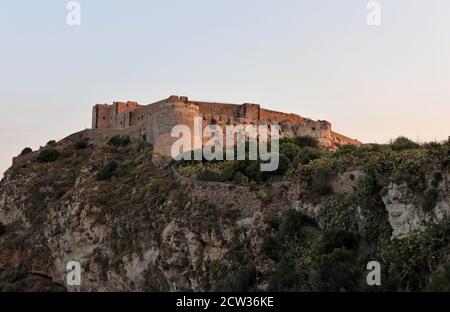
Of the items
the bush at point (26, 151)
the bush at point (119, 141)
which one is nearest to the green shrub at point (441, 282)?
the bush at point (119, 141)

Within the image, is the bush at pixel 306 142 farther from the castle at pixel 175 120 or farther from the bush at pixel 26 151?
the bush at pixel 26 151

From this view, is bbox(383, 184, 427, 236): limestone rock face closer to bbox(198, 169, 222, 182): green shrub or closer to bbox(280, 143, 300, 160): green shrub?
bbox(198, 169, 222, 182): green shrub

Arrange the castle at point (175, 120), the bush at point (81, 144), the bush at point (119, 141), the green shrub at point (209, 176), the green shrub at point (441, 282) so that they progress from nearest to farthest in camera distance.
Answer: the green shrub at point (441, 282) → the green shrub at point (209, 176) → the castle at point (175, 120) → the bush at point (119, 141) → the bush at point (81, 144)

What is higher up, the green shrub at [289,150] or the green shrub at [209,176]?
the green shrub at [289,150]

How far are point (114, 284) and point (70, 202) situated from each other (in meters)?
8.31

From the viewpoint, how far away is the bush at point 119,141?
52.5 m

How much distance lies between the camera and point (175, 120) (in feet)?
149

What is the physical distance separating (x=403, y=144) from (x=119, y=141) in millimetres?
27158

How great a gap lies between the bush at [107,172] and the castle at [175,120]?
305 cm

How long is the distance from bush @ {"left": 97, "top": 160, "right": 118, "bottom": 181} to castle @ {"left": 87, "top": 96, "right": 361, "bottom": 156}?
10.0ft

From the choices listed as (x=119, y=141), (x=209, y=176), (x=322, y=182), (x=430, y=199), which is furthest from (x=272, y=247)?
(x=119, y=141)

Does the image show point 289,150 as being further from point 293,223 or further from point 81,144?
point 81,144
